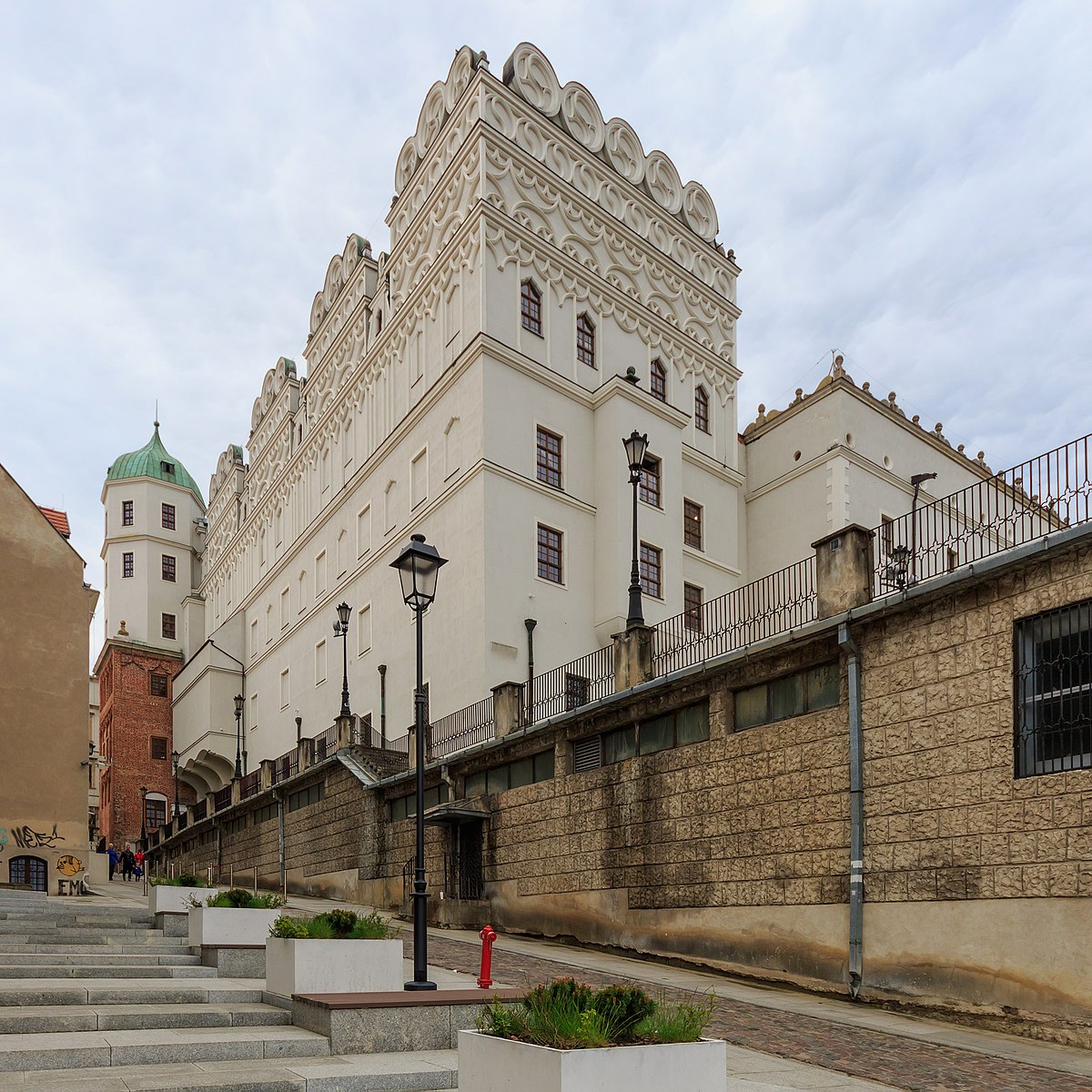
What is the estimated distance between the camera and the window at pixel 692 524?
1436 inches

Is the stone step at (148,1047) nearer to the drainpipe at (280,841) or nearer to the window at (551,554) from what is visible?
the window at (551,554)

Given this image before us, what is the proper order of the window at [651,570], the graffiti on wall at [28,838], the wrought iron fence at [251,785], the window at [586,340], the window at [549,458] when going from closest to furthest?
1. the graffiti on wall at [28,838]
2. the window at [549,458]
3. the window at [651,570]
4. the window at [586,340]
5. the wrought iron fence at [251,785]

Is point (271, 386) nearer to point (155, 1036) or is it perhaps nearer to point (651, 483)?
point (651, 483)

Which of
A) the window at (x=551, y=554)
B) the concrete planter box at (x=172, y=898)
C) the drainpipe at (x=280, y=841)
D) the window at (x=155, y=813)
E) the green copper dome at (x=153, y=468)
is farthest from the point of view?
the green copper dome at (x=153, y=468)

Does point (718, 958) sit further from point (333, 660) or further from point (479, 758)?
point (333, 660)

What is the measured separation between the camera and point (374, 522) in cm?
3738

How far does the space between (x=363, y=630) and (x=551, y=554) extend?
8.20 m

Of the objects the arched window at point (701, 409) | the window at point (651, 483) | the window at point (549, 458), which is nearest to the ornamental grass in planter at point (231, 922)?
the window at point (549, 458)

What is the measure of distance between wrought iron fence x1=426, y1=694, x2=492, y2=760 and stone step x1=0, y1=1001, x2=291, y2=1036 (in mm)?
12937

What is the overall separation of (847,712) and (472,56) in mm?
26594

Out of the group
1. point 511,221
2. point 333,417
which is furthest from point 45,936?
point 333,417

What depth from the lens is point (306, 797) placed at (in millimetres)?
31844

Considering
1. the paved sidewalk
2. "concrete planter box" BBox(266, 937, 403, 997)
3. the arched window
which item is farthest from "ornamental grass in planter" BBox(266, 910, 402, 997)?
the arched window

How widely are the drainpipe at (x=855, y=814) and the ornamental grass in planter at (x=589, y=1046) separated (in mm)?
8135
